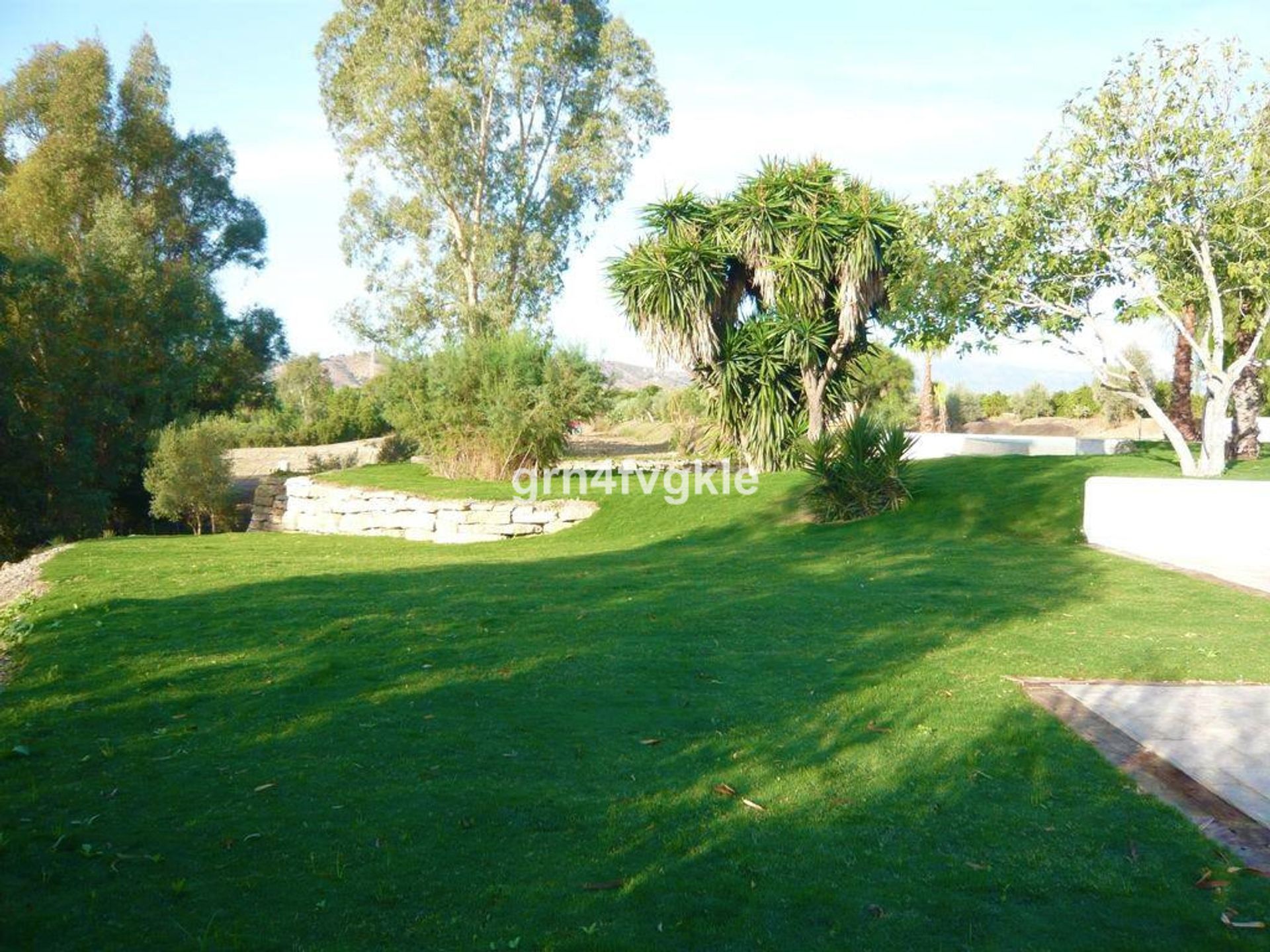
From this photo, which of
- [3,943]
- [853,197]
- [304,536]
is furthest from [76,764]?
[853,197]

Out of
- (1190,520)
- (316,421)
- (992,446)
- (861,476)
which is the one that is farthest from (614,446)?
(1190,520)

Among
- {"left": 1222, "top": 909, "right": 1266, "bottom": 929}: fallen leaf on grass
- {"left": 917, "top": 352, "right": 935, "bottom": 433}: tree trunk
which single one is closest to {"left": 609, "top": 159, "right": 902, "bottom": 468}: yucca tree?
{"left": 917, "top": 352, "right": 935, "bottom": 433}: tree trunk

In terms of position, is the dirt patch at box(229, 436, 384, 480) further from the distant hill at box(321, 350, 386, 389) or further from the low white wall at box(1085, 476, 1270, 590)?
the distant hill at box(321, 350, 386, 389)

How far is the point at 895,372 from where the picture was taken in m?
42.5

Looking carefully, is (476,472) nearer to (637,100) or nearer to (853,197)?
(853,197)

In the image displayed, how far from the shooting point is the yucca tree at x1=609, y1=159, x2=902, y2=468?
20.5m

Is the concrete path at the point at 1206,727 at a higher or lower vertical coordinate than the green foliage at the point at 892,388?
lower

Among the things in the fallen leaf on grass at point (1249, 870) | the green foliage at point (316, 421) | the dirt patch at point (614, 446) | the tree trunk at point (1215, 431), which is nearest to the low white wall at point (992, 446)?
the dirt patch at point (614, 446)

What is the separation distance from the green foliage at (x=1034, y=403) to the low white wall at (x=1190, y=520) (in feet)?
113

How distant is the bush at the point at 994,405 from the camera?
4725cm

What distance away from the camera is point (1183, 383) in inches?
Result: 883

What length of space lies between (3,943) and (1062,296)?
17062 millimetres

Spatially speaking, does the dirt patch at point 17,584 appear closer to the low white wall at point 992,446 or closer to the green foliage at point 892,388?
the low white wall at point 992,446

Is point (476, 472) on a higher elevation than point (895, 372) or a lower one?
lower
